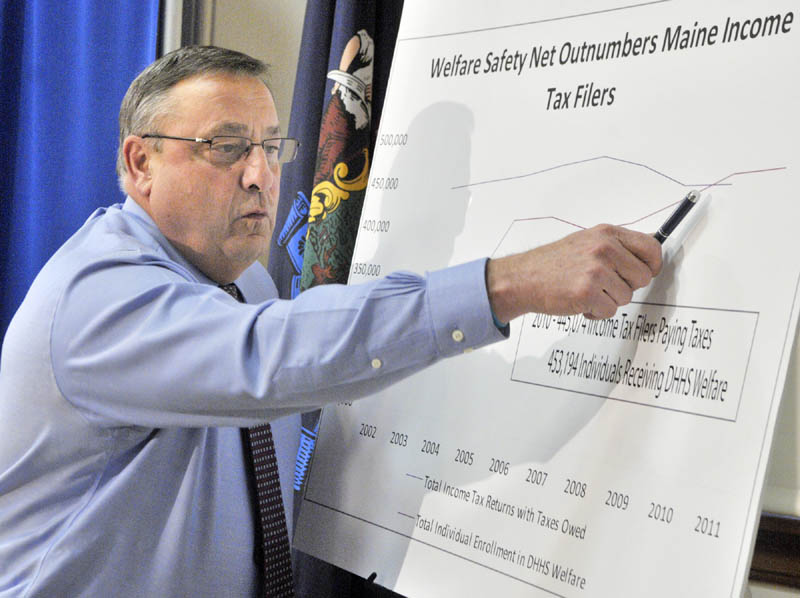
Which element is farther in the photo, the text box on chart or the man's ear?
the man's ear

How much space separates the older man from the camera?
1007mm

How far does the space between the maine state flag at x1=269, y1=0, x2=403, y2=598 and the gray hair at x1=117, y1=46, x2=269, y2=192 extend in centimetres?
57

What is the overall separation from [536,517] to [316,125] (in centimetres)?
138

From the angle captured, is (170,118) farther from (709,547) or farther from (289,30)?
(289,30)

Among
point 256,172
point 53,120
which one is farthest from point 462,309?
point 53,120

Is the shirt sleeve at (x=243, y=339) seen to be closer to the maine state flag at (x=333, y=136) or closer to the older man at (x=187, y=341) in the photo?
the older man at (x=187, y=341)

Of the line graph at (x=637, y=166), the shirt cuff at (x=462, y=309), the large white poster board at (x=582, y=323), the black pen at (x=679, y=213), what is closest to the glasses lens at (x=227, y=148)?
the large white poster board at (x=582, y=323)

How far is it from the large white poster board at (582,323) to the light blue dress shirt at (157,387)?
21cm

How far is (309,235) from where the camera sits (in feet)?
6.75

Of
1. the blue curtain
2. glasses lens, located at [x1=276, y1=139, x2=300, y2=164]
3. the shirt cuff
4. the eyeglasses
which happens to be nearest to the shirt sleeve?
the shirt cuff

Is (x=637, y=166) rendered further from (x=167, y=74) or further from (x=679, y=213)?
(x=167, y=74)

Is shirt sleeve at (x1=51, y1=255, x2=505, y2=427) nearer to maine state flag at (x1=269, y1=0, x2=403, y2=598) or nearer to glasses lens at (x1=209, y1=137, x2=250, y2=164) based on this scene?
glasses lens at (x1=209, y1=137, x2=250, y2=164)

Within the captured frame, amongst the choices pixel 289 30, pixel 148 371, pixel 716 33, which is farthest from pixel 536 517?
pixel 289 30

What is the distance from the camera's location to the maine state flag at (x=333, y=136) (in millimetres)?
2037
